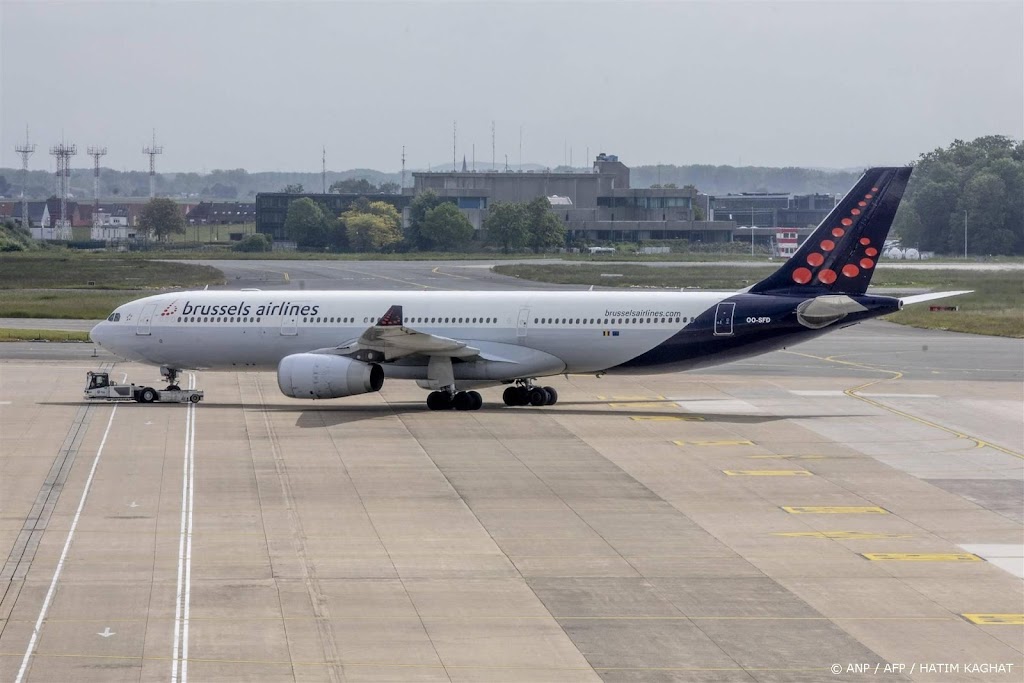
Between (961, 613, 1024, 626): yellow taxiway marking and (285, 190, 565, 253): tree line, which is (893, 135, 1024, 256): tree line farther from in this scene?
(961, 613, 1024, 626): yellow taxiway marking

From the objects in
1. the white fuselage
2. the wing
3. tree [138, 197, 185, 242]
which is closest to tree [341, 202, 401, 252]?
tree [138, 197, 185, 242]

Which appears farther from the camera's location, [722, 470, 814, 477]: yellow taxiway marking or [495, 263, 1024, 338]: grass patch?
[495, 263, 1024, 338]: grass patch

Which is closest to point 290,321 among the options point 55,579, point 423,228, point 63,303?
point 55,579

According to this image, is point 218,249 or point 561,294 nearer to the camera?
point 561,294

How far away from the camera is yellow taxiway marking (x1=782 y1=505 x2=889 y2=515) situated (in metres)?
27.1

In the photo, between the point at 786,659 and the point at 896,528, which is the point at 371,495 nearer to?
the point at 896,528

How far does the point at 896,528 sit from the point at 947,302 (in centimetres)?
6126

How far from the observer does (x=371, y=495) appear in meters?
A: 28.4

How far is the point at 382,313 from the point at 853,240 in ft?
48.3

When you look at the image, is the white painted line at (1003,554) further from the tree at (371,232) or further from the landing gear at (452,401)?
the tree at (371,232)

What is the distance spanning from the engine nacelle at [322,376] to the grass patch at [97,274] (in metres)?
53.0

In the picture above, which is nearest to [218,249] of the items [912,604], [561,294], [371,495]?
[561,294]

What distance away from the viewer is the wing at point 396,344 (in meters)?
39.5

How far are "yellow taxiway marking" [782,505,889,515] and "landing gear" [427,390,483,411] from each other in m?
15.5
